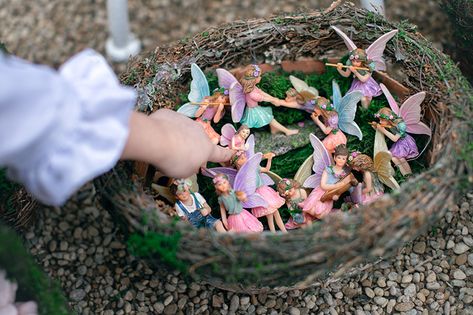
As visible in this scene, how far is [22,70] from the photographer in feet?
3.71

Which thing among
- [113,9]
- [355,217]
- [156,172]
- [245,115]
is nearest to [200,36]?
[245,115]

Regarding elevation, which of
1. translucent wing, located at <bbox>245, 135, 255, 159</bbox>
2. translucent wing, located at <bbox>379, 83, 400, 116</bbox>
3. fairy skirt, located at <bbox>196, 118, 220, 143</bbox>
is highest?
translucent wing, located at <bbox>379, 83, 400, 116</bbox>

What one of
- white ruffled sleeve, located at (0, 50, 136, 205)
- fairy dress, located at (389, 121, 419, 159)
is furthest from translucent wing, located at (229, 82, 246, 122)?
white ruffled sleeve, located at (0, 50, 136, 205)

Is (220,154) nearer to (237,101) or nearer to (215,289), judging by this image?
(237,101)

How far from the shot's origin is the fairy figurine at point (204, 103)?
75.3 inches

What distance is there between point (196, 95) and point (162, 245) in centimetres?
59

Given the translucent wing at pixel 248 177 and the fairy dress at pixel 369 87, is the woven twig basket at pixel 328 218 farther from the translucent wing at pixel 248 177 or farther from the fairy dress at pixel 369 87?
the translucent wing at pixel 248 177

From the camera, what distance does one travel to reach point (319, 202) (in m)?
1.82

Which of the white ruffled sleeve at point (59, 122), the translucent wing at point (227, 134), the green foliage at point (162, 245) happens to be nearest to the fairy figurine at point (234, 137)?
the translucent wing at point (227, 134)

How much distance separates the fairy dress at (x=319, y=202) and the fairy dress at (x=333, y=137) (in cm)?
9

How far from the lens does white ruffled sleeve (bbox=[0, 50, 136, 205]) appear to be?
3.67 ft

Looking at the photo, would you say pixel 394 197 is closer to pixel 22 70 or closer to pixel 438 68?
pixel 438 68

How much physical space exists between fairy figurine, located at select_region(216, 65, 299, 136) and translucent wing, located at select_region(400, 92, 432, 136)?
0.32 meters

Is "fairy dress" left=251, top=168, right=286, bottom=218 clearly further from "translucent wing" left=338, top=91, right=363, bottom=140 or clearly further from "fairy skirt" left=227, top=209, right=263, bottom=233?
"translucent wing" left=338, top=91, right=363, bottom=140
